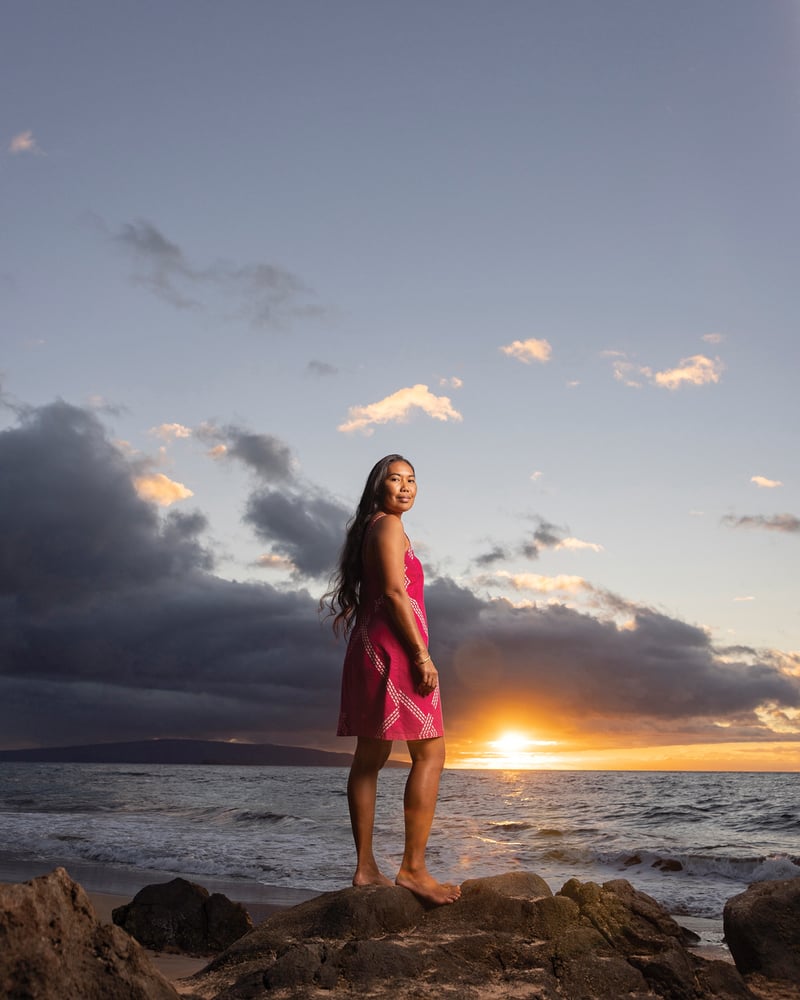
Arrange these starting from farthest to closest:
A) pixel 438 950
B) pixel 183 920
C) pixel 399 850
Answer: pixel 399 850 → pixel 183 920 → pixel 438 950

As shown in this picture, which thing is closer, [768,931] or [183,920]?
[768,931]

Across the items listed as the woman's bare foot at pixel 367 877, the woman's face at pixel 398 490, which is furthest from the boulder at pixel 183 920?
the woman's face at pixel 398 490

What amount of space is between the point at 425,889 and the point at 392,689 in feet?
3.52

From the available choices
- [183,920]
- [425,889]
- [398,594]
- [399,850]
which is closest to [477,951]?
[425,889]

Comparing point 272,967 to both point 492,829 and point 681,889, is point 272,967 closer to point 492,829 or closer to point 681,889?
point 681,889

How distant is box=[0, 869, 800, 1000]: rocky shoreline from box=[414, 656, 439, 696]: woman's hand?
1055 millimetres

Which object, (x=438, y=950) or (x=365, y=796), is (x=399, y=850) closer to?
(x=365, y=796)

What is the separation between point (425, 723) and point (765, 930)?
7.10 ft

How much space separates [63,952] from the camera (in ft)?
9.64

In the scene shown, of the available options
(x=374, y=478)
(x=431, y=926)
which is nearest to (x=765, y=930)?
(x=431, y=926)

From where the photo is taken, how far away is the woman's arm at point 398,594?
4707 millimetres

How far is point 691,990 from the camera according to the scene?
3.83m

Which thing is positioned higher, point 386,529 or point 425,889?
point 386,529

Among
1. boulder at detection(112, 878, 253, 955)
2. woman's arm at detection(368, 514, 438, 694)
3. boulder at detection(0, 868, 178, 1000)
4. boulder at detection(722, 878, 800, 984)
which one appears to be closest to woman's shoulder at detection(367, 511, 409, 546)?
woman's arm at detection(368, 514, 438, 694)
